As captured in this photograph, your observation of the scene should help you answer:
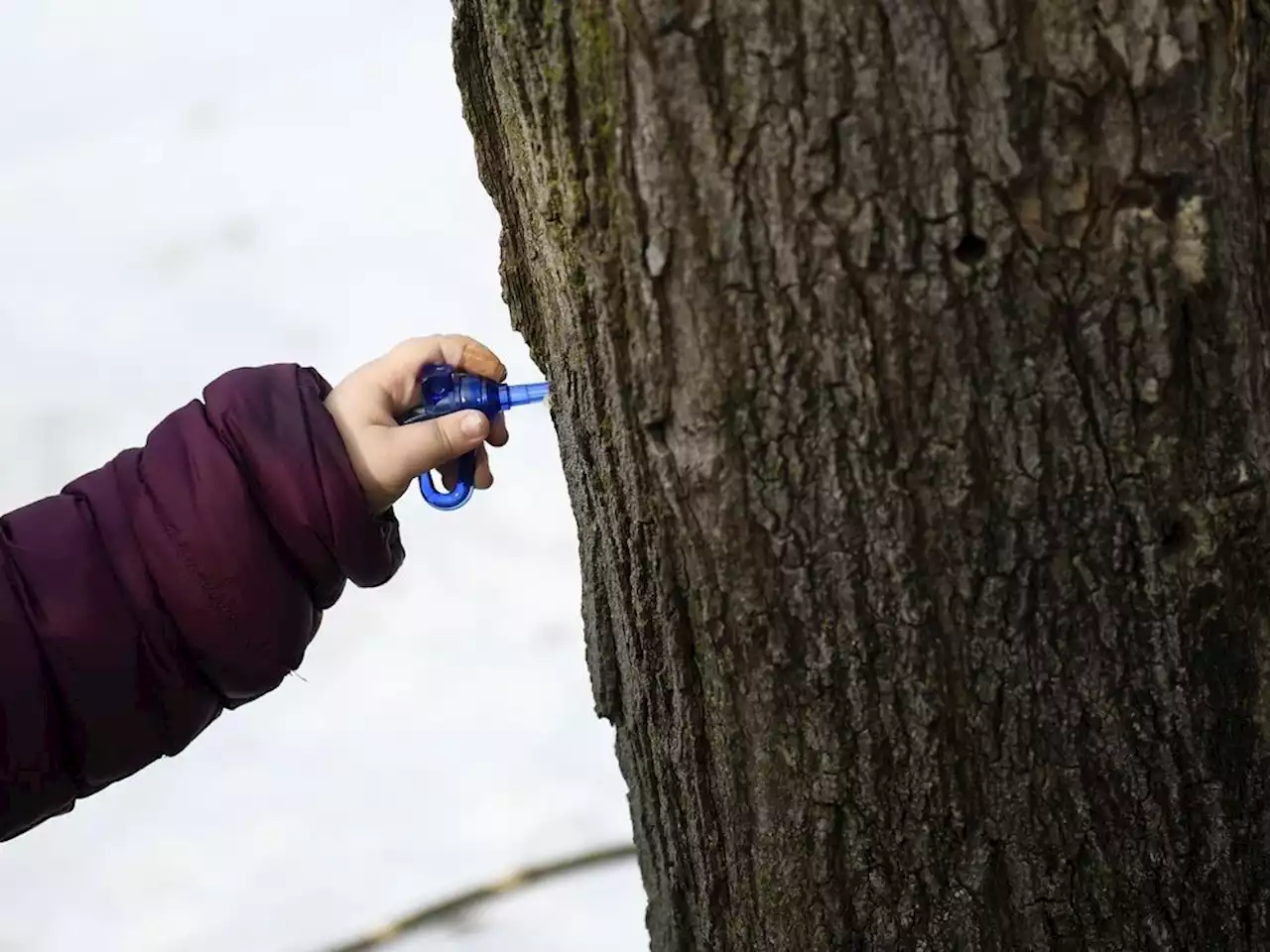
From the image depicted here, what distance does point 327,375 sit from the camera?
87.3 inches

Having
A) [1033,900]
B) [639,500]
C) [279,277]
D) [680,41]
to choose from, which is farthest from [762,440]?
[279,277]

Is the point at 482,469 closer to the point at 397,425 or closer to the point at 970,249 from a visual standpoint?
the point at 397,425

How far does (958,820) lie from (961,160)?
377 millimetres

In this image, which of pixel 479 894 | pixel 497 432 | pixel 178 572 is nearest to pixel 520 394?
pixel 497 432

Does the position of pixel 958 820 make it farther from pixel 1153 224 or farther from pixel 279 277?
pixel 279 277

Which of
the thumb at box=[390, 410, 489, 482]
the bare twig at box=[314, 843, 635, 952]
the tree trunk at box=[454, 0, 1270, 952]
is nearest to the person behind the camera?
the tree trunk at box=[454, 0, 1270, 952]

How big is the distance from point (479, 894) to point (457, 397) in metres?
0.90

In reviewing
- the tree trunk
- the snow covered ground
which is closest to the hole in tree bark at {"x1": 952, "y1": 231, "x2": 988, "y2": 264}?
the tree trunk

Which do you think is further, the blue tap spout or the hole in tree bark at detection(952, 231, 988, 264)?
the blue tap spout

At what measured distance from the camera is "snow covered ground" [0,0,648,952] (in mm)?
1612

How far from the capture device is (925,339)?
0.64 meters

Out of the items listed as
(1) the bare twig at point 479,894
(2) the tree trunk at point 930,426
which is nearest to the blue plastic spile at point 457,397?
(2) the tree trunk at point 930,426

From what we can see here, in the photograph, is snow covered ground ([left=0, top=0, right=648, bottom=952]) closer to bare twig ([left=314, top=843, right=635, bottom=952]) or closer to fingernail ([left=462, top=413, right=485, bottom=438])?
bare twig ([left=314, top=843, right=635, bottom=952])

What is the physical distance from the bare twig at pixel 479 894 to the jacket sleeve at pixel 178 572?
710 millimetres
